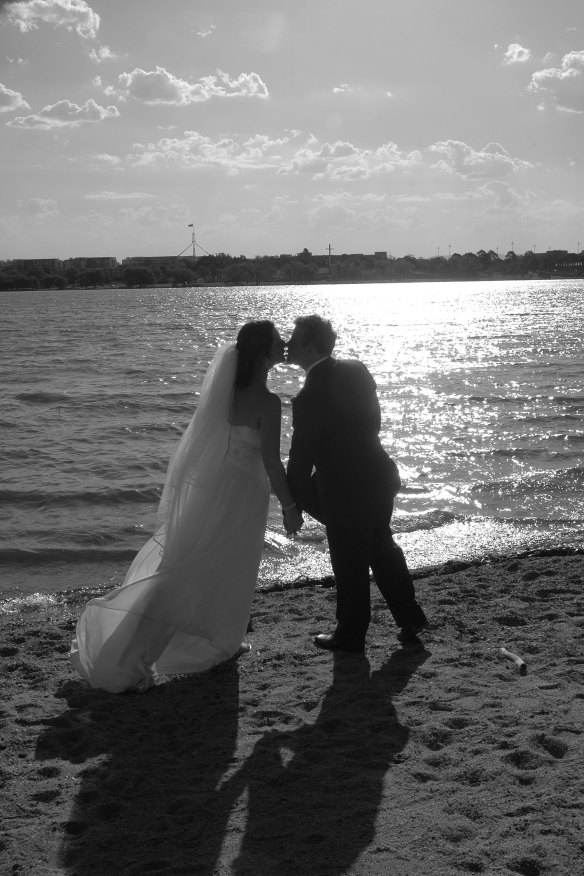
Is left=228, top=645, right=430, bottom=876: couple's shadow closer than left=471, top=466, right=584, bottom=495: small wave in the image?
Yes

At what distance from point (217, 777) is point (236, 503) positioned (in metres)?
1.76

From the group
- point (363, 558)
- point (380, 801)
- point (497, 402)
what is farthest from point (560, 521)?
point (497, 402)

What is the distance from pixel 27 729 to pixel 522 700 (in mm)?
2693

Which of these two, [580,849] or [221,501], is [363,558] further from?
[580,849]

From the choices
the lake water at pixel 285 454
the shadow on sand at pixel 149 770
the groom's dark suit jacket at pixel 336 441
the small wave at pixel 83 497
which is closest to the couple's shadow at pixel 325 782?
the shadow on sand at pixel 149 770

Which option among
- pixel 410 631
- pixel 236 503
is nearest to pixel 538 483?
pixel 410 631

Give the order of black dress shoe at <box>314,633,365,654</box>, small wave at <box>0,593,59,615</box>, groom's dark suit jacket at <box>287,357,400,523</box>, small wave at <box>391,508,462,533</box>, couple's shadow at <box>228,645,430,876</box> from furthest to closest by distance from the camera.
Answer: small wave at <box>391,508,462,533</box>, small wave at <box>0,593,59,615</box>, black dress shoe at <box>314,633,365,654</box>, groom's dark suit jacket at <box>287,357,400,523</box>, couple's shadow at <box>228,645,430,876</box>

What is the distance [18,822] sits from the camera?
12.8 feet

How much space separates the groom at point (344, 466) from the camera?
17.6 ft

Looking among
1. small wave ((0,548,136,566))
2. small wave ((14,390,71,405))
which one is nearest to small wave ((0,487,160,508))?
small wave ((0,548,136,566))

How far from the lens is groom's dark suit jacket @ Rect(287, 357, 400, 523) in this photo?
538cm

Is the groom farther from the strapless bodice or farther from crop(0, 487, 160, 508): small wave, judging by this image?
crop(0, 487, 160, 508): small wave

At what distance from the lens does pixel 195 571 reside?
536cm

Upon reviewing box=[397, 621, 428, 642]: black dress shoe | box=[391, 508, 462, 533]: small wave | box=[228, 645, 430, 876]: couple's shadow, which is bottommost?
box=[391, 508, 462, 533]: small wave
